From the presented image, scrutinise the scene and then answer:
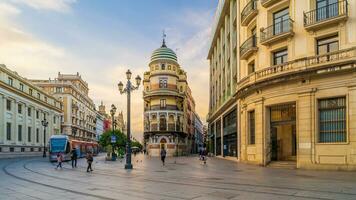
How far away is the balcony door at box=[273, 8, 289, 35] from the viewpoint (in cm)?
2563

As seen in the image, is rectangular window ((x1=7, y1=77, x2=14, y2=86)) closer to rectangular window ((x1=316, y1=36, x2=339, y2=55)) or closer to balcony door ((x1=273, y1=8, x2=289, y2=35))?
balcony door ((x1=273, y1=8, x2=289, y2=35))

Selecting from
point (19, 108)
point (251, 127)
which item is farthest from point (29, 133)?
point (251, 127)

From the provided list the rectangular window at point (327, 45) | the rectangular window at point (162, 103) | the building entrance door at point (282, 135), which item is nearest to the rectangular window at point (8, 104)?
the rectangular window at point (162, 103)

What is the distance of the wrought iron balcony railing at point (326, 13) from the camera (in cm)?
2188

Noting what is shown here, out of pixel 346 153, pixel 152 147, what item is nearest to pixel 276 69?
pixel 346 153

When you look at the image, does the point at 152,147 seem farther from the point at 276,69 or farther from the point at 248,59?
the point at 276,69

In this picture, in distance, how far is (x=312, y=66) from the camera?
22609mm

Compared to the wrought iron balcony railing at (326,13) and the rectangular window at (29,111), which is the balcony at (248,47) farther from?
the rectangular window at (29,111)

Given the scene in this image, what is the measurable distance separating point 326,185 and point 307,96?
32.9ft

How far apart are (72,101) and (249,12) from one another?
7655cm

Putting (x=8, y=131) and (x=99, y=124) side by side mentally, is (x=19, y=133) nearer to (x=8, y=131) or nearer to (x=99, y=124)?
(x=8, y=131)

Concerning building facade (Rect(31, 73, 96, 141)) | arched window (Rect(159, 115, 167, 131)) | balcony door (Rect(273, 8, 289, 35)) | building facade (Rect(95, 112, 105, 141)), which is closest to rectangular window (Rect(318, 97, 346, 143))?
balcony door (Rect(273, 8, 289, 35))

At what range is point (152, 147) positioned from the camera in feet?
232

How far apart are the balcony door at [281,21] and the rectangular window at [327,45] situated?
2.87 meters
